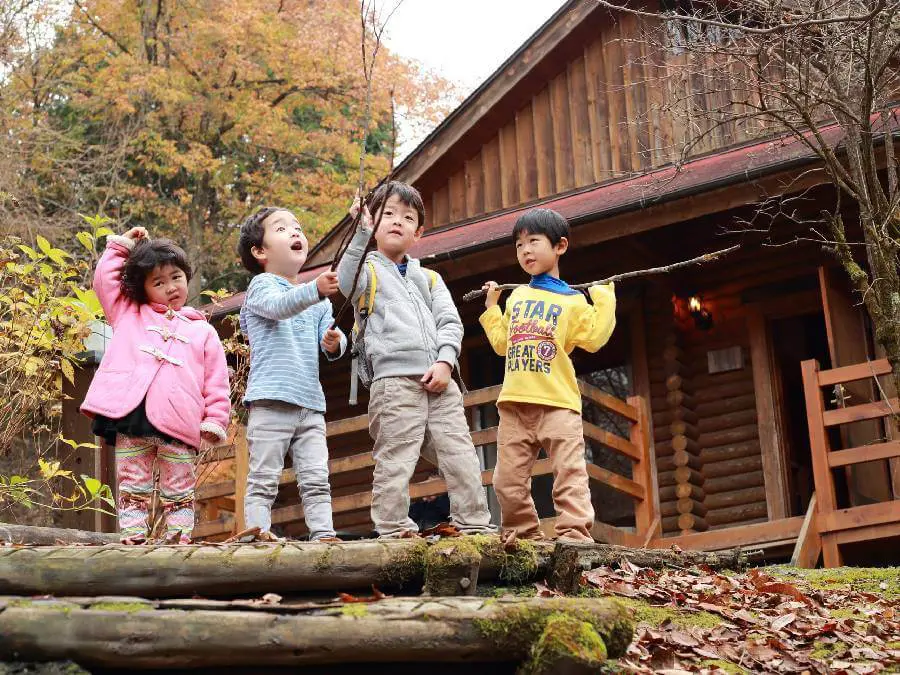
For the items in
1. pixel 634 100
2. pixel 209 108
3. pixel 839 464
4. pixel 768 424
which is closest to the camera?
pixel 839 464

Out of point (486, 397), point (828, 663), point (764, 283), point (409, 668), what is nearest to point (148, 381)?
point (409, 668)

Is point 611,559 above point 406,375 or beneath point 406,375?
beneath

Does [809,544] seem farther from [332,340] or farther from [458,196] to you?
[458,196]

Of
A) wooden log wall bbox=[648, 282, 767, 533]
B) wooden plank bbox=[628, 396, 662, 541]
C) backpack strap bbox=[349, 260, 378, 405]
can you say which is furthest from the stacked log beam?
backpack strap bbox=[349, 260, 378, 405]

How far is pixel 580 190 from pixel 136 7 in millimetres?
14585

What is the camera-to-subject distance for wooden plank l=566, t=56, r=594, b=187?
12.6m

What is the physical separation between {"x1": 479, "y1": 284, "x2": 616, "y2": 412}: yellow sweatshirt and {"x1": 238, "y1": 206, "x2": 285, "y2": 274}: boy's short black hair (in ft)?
4.01

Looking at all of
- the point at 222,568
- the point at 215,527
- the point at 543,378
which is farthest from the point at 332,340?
the point at 215,527

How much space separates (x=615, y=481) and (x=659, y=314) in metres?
Answer: 2.65

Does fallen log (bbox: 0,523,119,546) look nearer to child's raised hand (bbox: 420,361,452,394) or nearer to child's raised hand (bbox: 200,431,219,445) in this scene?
child's raised hand (bbox: 200,431,219,445)

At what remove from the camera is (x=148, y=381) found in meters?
5.55

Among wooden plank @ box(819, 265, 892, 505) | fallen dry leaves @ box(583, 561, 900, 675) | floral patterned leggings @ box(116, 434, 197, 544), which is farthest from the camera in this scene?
wooden plank @ box(819, 265, 892, 505)

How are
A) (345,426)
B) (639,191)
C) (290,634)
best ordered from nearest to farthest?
(290,634), (639,191), (345,426)

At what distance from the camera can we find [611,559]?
564 centimetres
